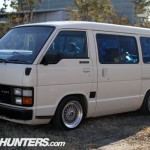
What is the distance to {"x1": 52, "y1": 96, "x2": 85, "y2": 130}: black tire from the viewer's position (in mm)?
6952

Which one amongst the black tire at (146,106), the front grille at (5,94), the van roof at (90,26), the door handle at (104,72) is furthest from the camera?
the black tire at (146,106)

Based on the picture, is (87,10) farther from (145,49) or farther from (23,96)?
(23,96)

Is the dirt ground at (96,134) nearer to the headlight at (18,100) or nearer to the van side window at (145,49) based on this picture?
the headlight at (18,100)

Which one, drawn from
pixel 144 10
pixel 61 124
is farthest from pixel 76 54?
pixel 144 10

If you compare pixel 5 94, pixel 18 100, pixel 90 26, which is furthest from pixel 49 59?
pixel 90 26

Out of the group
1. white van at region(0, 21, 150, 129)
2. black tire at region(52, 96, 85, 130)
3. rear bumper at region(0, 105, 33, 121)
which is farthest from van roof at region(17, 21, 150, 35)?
rear bumper at region(0, 105, 33, 121)

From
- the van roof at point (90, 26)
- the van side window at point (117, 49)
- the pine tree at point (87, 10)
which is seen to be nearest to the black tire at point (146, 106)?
the van side window at point (117, 49)

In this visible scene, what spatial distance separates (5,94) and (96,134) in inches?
73.6

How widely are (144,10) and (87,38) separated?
23.6m

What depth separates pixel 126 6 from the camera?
164ft

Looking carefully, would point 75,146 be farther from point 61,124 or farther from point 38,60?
point 38,60

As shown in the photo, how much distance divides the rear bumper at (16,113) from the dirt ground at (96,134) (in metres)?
0.30

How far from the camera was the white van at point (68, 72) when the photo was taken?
653 cm

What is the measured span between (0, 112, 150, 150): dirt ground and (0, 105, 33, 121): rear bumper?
30 cm
